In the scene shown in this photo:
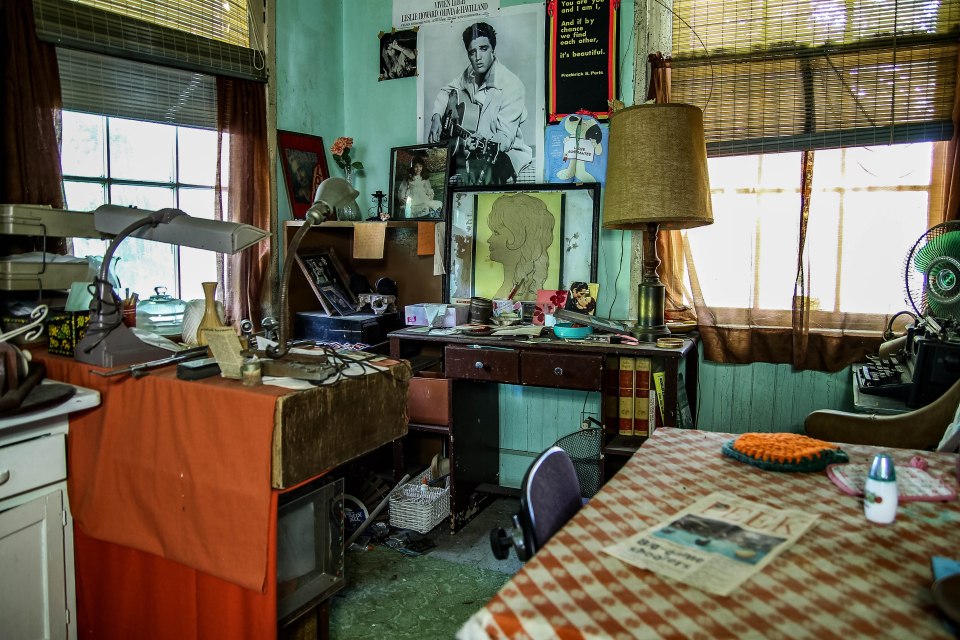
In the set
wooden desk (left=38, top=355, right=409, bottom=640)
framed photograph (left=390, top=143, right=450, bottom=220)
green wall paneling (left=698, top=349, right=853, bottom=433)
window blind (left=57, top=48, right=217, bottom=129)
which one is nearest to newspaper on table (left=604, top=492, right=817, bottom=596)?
wooden desk (left=38, top=355, right=409, bottom=640)

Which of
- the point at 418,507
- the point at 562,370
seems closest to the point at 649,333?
the point at 562,370

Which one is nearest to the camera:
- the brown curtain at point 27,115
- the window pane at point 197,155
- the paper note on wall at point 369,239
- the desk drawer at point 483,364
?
the brown curtain at point 27,115

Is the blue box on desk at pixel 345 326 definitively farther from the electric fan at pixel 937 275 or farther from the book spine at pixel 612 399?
the electric fan at pixel 937 275

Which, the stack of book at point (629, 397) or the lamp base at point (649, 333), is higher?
the lamp base at point (649, 333)

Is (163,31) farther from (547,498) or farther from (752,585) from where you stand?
(752,585)

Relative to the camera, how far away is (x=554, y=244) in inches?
149

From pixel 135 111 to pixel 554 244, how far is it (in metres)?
2.18

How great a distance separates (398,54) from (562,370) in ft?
7.32


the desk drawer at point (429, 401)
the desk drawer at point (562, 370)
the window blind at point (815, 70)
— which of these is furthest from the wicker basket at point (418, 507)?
the window blind at point (815, 70)

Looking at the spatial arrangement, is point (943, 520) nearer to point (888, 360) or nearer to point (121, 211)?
point (888, 360)

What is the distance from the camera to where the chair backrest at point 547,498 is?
1.52 m

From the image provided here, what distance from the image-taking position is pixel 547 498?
1.62 meters

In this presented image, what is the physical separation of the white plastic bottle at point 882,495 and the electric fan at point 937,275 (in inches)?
55.9

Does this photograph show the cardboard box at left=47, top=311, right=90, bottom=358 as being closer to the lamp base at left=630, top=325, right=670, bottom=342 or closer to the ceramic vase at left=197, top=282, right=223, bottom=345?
the ceramic vase at left=197, top=282, right=223, bottom=345
